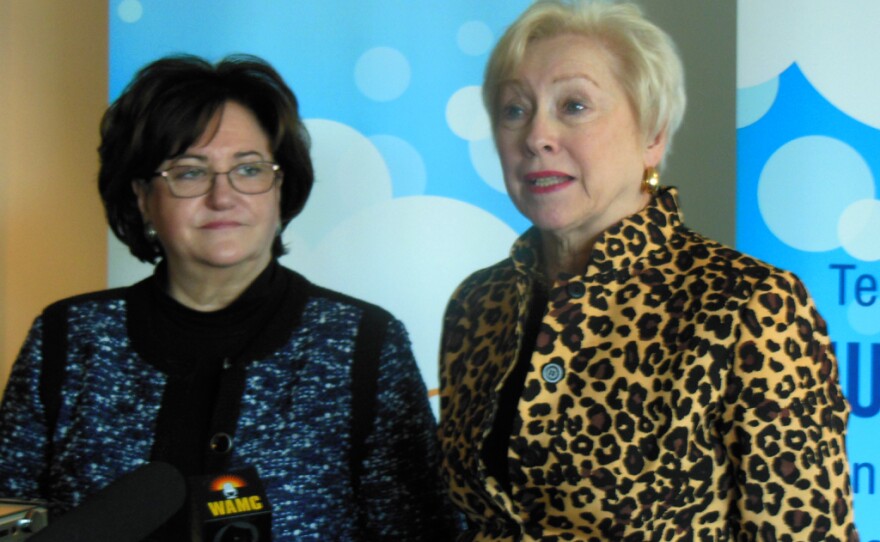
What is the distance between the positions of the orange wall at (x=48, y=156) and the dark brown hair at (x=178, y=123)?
1.03 metres

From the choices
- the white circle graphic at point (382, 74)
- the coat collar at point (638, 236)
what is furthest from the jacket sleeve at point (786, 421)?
the white circle graphic at point (382, 74)


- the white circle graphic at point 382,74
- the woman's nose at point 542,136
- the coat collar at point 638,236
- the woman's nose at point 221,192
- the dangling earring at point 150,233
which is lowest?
the coat collar at point 638,236

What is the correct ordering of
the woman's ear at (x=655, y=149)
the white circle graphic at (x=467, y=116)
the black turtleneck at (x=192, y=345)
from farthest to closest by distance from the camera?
1. the white circle graphic at (x=467, y=116)
2. the black turtleneck at (x=192, y=345)
3. the woman's ear at (x=655, y=149)

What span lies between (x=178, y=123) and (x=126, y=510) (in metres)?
1.21

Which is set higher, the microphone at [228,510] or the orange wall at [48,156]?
the orange wall at [48,156]

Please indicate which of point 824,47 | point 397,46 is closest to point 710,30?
point 824,47

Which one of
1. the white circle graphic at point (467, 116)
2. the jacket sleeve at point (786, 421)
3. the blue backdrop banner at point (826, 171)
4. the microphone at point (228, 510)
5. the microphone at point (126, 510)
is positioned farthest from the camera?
the white circle graphic at point (467, 116)

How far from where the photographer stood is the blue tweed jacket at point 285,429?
1.88 meters

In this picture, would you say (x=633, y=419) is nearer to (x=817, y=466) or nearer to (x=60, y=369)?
(x=817, y=466)

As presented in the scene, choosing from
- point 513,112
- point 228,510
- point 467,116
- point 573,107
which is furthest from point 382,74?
point 228,510

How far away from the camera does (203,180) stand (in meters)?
1.95

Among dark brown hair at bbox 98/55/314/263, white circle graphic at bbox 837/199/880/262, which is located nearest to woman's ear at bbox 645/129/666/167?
dark brown hair at bbox 98/55/314/263

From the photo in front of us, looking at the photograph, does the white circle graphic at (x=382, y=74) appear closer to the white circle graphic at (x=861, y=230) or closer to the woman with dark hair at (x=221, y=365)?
the woman with dark hair at (x=221, y=365)

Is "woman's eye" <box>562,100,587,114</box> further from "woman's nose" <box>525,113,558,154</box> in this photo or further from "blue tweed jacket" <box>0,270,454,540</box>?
"blue tweed jacket" <box>0,270,454,540</box>
